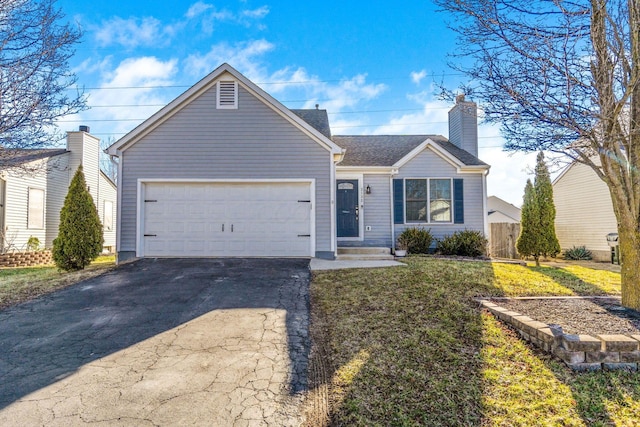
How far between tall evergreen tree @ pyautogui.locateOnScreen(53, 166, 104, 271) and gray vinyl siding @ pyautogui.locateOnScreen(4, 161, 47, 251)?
4.71 meters

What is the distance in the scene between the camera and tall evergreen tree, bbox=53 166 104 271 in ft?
28.9

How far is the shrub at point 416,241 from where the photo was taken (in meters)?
11.5

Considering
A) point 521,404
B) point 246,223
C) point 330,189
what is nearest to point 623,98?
point 521,404

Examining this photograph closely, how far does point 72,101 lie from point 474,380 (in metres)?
9.87

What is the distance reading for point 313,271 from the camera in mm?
7957

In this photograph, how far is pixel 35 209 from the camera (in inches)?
540

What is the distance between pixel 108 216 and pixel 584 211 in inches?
861

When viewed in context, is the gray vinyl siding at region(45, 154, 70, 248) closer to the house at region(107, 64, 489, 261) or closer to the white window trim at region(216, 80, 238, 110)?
the house at region(107, 64, 489, 261)

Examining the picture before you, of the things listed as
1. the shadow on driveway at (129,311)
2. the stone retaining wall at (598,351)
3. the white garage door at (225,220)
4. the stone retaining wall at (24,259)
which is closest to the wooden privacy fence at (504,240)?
the white garage door at (225,220)

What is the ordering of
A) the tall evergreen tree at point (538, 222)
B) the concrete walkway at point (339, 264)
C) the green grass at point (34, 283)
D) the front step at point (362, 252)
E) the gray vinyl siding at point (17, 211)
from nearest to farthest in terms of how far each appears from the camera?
the green grass at point (34, 283)
the concrete walkway at point (339, 264)
the front step at point (362, 252)
the tall evergreen tree at point (538, 222)
the gray vinyl siding at point (17, 211)

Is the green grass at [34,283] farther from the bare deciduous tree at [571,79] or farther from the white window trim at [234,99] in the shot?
the bare deciduous tree at [571,79]

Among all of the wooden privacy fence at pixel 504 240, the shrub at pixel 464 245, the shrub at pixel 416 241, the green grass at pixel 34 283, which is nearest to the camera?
the green grass at pixel 34 283

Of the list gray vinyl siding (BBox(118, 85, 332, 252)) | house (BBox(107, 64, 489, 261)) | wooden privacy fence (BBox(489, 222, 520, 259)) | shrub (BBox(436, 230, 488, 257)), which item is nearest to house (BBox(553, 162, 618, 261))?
wooden privacy fence (BBox(489, 222, 520, 259))

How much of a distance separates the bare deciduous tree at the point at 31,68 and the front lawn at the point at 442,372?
24.7 feet
